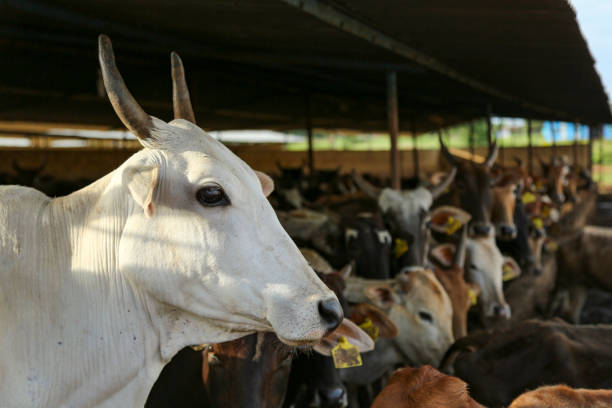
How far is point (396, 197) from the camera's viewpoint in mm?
6008

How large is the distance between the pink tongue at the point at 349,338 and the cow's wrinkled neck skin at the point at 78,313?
120cm

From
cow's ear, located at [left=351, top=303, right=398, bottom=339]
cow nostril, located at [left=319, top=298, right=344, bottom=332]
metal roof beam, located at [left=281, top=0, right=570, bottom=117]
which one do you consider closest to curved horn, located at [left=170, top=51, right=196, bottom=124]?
cow nostril, located at [left=319, top=298, right=344, bottom=332]

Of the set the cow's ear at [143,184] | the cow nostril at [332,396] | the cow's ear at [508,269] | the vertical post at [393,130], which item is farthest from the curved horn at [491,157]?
the cow's ear at [143,184]

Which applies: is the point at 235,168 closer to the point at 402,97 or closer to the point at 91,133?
the point at 402,97

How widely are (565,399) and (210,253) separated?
1.59m

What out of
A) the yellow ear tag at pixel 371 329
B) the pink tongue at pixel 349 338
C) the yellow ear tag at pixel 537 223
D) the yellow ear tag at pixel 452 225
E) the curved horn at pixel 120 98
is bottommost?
the yellow ear tag at pixel 537 223

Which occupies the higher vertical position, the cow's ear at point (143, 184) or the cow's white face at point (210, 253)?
the cow's ear at point (143, 184)

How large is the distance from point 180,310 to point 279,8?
9.35 ft

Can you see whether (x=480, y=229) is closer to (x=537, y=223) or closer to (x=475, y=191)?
(x=475, y=191)

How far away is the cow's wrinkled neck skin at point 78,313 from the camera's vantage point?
71.1 inches

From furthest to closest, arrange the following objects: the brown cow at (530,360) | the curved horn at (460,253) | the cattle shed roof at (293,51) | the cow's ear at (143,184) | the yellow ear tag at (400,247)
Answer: the curved horn at (460,253), the yellow ear tag at (400,247), the cattle shed roof at (293,51), the brown cow at (530,360), the cow's ear at (143,184)

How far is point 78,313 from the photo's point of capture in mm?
1866

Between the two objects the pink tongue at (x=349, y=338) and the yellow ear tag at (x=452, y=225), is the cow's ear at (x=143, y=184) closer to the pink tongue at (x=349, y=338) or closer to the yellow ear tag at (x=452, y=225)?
the pink tongue at (x=349, y=338)

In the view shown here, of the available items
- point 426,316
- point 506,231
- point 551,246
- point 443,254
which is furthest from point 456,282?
point 551,246
